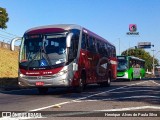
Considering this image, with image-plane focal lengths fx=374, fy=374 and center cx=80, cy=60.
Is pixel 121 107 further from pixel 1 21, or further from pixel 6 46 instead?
pixel 1 21

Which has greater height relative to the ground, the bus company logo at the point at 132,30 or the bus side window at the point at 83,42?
the bus company logo at the point at 132,30

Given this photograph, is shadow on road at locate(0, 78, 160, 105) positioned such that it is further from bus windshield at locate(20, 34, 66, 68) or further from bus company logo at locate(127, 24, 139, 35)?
bus company logo at locate(127, 24, 139, 35)

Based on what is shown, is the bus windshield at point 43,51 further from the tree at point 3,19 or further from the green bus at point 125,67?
the tree at point 3,19

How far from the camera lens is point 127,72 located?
131 feet

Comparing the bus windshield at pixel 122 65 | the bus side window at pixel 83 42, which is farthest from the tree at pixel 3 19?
the bus side window at pixel 83 42

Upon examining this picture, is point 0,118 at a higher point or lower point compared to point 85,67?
lower

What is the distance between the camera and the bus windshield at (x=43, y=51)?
16984mm

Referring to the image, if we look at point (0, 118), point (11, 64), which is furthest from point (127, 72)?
point (0, 118)

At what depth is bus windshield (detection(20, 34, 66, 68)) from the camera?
17.0 metres

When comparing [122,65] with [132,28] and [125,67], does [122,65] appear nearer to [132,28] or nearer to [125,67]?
[125,67]

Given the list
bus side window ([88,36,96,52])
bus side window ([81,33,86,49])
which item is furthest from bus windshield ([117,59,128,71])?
bus side window ([81,33,86,49])

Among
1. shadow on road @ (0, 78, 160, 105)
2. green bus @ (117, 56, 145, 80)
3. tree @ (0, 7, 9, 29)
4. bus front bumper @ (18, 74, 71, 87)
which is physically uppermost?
tree @ (0, 7, 9, 29)

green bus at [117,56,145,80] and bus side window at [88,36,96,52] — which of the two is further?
green bus at [117,56,145,80]

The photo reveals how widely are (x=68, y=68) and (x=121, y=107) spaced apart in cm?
583
